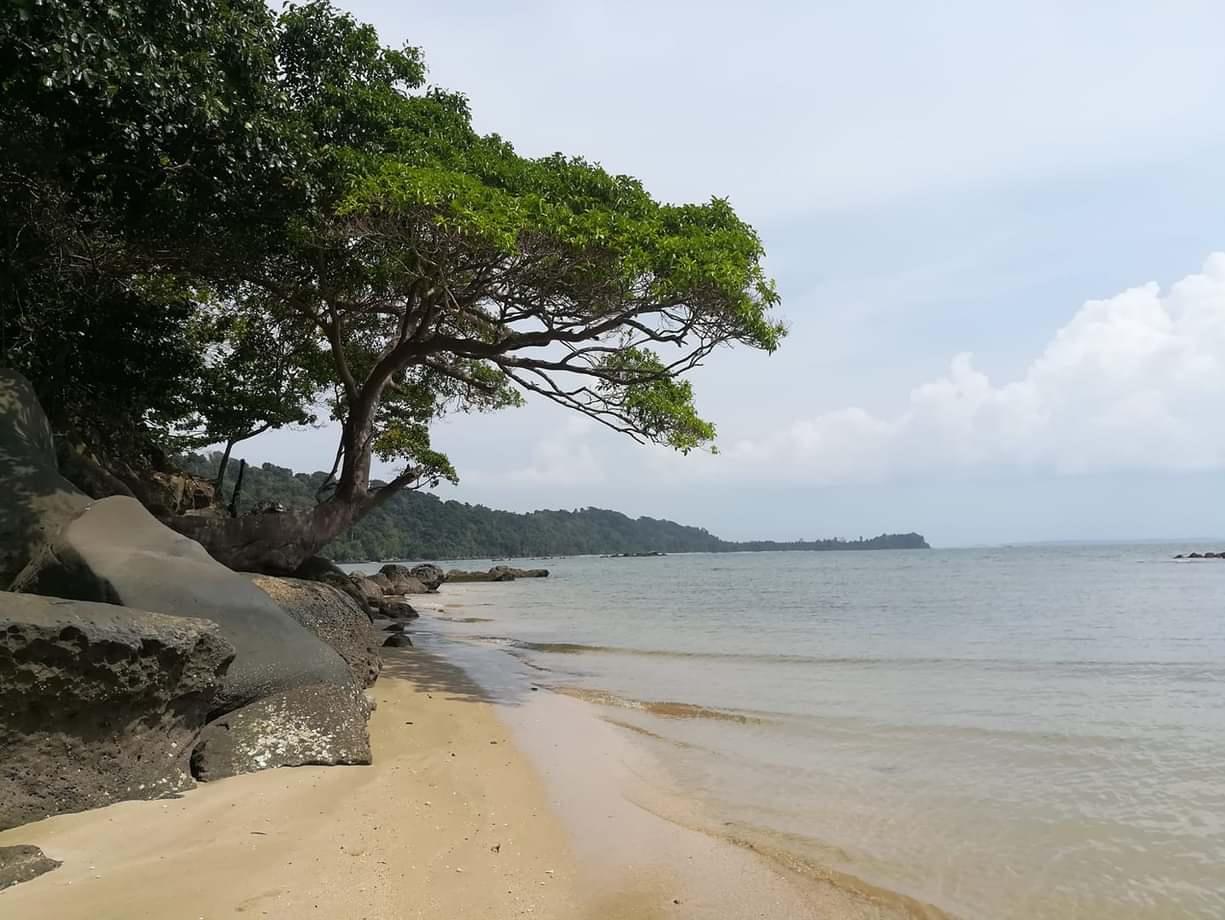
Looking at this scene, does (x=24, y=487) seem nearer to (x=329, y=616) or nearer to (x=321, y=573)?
(x=329, y=616)

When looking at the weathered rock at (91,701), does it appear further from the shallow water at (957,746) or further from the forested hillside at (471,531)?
the forested hillside at (471,531)

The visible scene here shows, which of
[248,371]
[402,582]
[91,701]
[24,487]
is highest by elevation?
[248,371]

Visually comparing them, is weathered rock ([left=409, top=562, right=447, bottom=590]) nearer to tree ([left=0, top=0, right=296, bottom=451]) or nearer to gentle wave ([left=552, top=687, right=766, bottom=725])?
tree ([left=0, top=0, right=296, bottom=451])

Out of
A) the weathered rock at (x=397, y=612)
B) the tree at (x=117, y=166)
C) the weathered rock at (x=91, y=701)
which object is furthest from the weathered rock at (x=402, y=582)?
the weathered rock at (x=91, y=701)

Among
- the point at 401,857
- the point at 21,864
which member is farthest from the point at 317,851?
the point at 21,864

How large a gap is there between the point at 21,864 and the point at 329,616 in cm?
444

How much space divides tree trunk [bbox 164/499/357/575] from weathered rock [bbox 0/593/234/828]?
599 centimetres

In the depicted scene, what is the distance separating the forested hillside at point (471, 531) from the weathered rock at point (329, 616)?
22.7 m

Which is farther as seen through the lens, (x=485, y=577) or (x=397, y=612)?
(x=485, y=577)

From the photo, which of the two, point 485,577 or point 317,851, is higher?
point 317,851

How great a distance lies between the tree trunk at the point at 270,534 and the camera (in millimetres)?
10375

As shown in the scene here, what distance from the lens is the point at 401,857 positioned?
3719 mm

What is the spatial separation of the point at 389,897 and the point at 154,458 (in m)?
14.5

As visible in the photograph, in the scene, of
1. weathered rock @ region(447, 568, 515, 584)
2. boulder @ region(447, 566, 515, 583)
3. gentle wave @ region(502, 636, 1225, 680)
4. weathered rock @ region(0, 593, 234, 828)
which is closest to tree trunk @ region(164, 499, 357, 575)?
gentle wave @ region(502, 636, 1225, 680)
